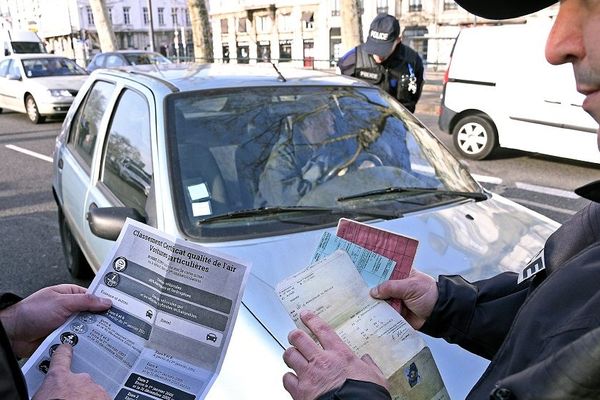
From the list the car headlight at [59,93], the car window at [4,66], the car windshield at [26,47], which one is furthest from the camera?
the car windshield at [26,47]

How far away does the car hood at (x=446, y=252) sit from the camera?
157cm

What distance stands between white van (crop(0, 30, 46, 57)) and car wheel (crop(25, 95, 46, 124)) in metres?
11.5

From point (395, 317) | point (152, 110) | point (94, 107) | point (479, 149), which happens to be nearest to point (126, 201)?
point (152, 110)

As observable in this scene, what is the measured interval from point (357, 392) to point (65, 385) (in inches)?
21.7

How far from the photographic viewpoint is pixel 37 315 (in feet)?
4.10

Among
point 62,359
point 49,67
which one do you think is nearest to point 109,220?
point 62,359

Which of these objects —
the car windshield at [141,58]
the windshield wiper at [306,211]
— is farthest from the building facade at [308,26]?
the windshield wiper at [306,211]

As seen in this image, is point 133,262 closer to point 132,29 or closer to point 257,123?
point 257,123

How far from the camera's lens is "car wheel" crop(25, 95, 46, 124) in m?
11.3

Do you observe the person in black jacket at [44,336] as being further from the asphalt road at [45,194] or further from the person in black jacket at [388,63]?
the person in black jacket at [388,63]

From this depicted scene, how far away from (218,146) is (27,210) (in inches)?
159

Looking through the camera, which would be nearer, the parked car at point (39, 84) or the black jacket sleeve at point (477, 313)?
the black jacket sleeve at point (477, 313)

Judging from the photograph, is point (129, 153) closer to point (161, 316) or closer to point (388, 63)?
point (161, 316)

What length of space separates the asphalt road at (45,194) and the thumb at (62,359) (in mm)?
2738
